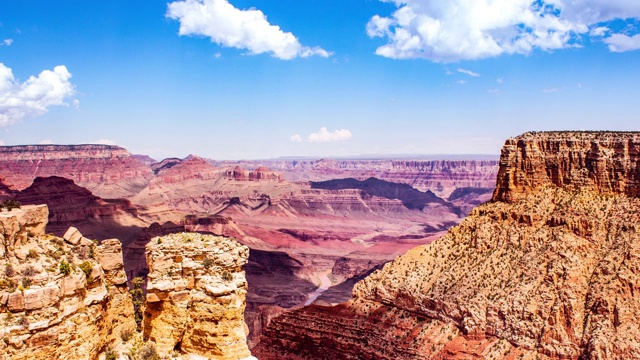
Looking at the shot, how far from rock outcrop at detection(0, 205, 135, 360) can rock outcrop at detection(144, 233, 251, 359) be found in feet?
5.49

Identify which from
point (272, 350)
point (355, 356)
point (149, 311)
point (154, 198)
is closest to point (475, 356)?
point (355, 356)

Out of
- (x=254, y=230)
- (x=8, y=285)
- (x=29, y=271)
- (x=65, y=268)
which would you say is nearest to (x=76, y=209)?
(x=254, y=230)

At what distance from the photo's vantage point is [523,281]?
4225 cm

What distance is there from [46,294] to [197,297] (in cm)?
464

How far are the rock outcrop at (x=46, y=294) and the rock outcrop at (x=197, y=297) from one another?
5.49ft

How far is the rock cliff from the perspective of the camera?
127 ft

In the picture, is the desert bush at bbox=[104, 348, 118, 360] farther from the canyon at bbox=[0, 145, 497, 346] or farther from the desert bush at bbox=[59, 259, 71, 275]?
the canyon at bbox=[0, 145, 497, 346]

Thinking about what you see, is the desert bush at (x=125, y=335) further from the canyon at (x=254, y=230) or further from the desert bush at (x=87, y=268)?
the canyon at (x=254, y=230)

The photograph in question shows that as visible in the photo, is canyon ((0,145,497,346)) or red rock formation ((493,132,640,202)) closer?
red rock formation ((493,132,640,202))

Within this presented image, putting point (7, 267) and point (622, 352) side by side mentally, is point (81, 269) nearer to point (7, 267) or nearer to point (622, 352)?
point (7, 267)

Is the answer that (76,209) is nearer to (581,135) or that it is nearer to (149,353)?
(581,135)

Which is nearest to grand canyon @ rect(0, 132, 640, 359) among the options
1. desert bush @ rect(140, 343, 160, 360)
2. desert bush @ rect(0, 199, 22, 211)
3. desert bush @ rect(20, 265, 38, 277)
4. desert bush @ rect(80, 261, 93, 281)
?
desert bush @ rect(140, 343, 160, 360)

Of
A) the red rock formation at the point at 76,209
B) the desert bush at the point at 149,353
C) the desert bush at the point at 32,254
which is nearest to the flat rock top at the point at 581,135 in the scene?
the desert bush at the point at 149,353

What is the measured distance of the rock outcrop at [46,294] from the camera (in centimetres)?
1165
